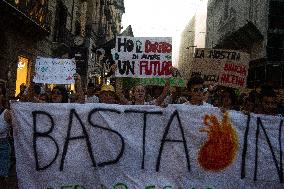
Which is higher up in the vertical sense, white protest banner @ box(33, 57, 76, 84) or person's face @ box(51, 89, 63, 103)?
white protest banner @ box(33, 57, 76, 84)

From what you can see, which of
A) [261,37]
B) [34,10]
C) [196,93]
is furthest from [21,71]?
[261,37]

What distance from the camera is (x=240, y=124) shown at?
572cm

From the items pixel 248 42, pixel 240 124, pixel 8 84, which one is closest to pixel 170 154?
pixel 240 124

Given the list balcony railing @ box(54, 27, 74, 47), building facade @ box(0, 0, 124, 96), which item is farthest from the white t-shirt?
balcony railing @ box(54, 27, 74, 47)

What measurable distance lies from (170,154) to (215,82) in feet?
13.5

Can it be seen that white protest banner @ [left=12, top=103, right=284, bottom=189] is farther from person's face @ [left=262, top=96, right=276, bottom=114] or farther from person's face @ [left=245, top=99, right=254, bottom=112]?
person's face @ [left=245, top=99, right=254, bottom=112]

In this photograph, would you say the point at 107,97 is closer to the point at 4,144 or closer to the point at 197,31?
the point at 4,144

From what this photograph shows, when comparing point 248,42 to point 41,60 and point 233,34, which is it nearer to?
point 233,34

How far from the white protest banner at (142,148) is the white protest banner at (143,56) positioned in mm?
1951

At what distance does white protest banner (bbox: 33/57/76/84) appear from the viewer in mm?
7340

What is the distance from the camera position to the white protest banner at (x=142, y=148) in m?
5.30

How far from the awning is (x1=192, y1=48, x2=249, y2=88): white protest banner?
16042mm

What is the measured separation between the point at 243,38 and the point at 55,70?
74.6 ft

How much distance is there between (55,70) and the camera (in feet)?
24.6
